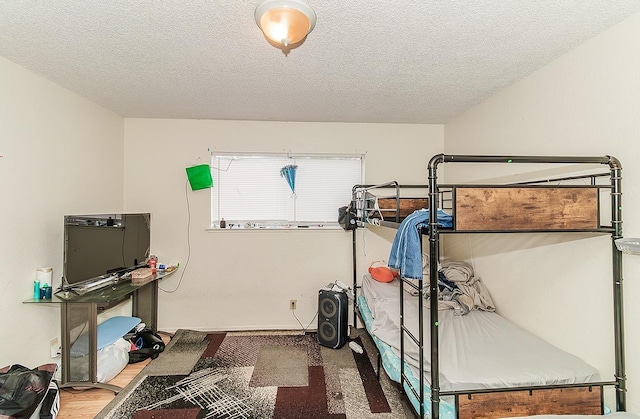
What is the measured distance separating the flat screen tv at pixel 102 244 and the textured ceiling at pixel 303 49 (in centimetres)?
111

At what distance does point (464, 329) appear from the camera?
207 centimetres

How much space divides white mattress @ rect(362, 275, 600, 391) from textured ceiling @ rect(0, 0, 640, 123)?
179 cm

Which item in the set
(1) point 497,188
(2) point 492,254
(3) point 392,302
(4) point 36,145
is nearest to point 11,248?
(4) point 36,145

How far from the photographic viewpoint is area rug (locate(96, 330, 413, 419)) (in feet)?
6.75

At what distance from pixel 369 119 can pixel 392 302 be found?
1945 mm

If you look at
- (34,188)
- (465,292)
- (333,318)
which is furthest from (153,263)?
(465,292)

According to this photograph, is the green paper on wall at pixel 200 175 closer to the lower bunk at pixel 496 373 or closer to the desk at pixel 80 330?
the desk at pixel 80 330

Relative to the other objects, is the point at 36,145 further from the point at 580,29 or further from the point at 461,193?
the point at 580,29

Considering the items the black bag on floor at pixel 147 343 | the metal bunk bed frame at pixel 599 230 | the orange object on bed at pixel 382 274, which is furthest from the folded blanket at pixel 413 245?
the black bag on floor at pixel 147 343

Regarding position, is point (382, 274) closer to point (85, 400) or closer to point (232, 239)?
point (232, 239)

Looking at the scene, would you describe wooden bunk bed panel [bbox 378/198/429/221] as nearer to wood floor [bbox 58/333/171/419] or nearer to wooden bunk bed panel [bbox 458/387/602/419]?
wooden bunk bed panel [bbox 458/387/602/419]

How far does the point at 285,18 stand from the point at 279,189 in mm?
2193

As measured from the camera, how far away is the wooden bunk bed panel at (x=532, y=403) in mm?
1400

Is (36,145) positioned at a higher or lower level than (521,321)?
higher
